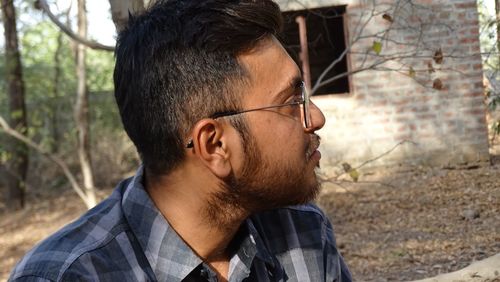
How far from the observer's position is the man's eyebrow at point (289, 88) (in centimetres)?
194

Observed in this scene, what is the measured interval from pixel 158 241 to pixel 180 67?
1.42 ft

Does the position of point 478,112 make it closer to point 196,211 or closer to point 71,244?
point 196,211

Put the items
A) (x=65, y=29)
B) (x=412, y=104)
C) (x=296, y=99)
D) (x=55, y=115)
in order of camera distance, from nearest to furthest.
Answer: (x=296, y=99) < (x=65, y=29) < (x=412, y=104) < (x=55, y=115)

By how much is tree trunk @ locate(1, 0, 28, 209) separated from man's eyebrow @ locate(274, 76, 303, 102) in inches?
344

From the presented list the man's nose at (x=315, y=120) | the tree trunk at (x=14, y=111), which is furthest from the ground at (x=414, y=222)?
the man's nose at (x=315, y=120)

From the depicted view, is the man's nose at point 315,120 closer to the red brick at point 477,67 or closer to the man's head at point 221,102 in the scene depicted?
the man's head at point 221,102

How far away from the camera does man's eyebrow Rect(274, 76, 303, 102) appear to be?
1943 millimetres

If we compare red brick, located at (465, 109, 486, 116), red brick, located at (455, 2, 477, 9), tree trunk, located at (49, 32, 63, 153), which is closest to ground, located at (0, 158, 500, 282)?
red brick, located at (465, 109, 486, 116)

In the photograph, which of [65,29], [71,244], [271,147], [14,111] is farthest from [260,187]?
[14,111]

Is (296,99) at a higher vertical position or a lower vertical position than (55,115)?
higher

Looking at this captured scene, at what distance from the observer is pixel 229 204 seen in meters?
1.94

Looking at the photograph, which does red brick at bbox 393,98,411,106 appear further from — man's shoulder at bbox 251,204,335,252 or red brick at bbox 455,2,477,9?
man's shoulder at bbox 251,204,335,252

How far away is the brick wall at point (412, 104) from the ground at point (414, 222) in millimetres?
347

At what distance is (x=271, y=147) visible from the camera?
1910 mm
